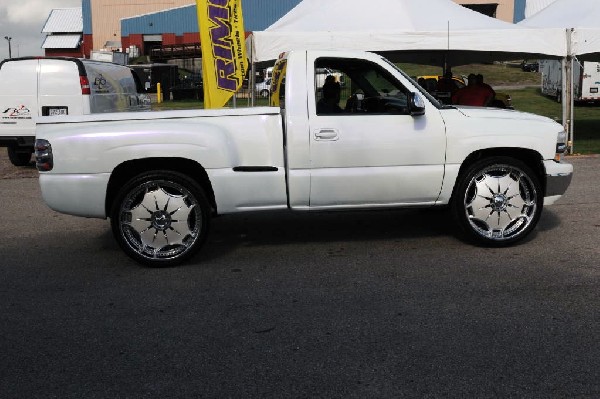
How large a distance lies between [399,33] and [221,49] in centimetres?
325

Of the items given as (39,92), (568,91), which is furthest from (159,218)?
(568,91)

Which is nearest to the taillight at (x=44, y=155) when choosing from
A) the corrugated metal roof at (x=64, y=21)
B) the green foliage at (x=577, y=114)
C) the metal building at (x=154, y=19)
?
the green foliage at (x=577, y=114)

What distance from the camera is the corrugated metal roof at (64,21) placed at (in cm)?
8126

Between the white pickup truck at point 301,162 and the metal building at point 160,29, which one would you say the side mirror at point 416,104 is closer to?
the white pickup truck at point 301,162

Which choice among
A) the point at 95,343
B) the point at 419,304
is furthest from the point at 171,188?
the point at 419,304

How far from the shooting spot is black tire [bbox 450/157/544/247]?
625 centimetres

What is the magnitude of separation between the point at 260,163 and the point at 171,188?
797 millimetres

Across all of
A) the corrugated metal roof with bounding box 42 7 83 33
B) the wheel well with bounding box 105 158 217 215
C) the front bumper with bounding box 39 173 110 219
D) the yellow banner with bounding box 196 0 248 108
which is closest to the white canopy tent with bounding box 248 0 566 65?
the yellow banner with bounding box 196 0 248 108

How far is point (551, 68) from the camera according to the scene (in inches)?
1291

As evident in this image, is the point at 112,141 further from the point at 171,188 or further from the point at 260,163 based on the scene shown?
the point at 260,163

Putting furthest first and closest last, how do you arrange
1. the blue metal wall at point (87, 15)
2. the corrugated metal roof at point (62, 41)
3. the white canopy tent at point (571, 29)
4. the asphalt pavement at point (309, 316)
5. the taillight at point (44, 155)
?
the corrugated metal roof at point (62, 41) → the blue metal wall at point (87, 15) → the white canopy tent at point (571, 29) → the taillight at point (44, 155) → the asphalt pavement at point (309, 316)

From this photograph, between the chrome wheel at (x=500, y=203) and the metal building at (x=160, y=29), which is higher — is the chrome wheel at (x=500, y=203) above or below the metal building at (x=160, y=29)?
below

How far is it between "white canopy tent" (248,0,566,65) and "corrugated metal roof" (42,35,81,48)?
2832 inches

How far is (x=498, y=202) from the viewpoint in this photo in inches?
247
